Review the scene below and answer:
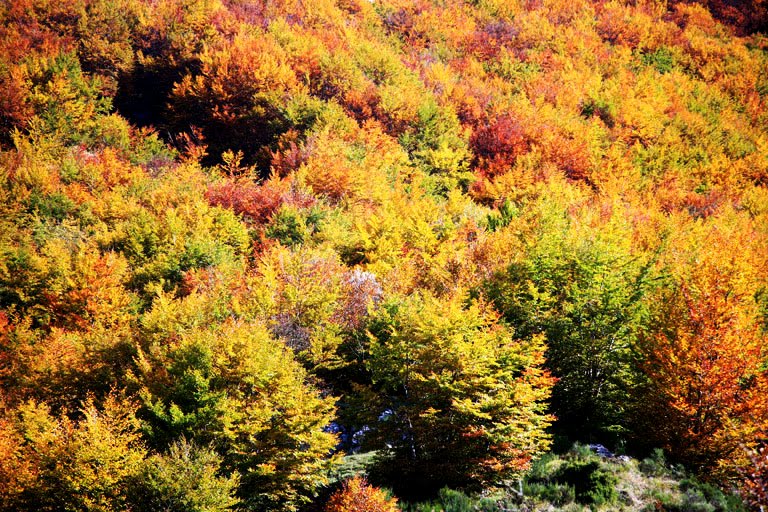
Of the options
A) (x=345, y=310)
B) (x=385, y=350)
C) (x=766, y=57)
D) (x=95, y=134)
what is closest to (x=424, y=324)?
(x=385, y=350)

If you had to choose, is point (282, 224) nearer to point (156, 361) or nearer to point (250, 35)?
point (156, 361)

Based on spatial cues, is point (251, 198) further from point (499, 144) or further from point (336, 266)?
point (499, 144)

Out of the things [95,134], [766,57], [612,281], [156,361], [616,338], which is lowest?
[95,134]

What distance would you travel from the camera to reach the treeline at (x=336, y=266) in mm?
19375

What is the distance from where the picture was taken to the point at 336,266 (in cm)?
3041

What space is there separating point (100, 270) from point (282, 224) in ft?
38.9

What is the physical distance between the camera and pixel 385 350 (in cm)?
2114

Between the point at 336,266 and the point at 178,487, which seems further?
the point at 336,266

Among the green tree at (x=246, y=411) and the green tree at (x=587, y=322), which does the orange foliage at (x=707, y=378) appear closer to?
the green tree at (x=587, y=322)

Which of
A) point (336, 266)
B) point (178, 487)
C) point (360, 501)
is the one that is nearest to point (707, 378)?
point (360, 501)

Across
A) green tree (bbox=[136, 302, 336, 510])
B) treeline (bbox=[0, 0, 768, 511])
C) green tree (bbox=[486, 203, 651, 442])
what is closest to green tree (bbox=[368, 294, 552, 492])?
treeline (bbox=[0, 0, 768, 511])

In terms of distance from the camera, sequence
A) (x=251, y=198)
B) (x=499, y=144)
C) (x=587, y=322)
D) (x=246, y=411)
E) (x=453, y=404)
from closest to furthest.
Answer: (x=453, y=404)
(x=246, y=411)
(x=587, y=322)
(x=251, y=198)
(x=499, y=144)

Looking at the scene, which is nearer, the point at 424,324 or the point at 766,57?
the point at 424,324

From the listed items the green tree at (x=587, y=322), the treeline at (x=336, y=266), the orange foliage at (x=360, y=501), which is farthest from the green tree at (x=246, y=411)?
the green tree at (x=587, y=322)
